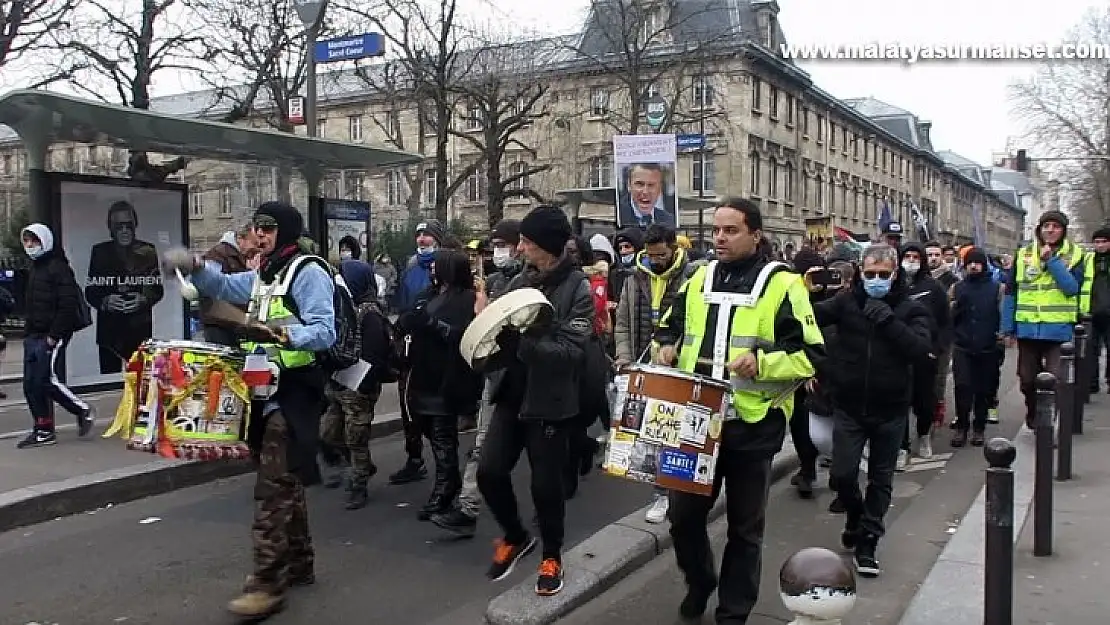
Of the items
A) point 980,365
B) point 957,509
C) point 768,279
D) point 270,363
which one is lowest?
point 957,509

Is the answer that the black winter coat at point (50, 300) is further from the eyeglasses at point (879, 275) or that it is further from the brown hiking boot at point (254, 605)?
the eyeglasses at point (879, 275)

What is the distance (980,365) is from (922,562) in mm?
3920

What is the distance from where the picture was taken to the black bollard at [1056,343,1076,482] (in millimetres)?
6676

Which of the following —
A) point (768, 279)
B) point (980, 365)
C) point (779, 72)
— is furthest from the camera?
point (779, 72)

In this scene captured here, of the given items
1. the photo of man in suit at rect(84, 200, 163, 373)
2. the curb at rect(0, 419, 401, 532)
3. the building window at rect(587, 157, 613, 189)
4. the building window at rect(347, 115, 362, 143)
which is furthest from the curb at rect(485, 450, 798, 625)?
the building window at rect(347, 115, 362, 143)

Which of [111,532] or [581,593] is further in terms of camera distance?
[111,532]

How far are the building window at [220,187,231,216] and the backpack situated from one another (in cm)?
656

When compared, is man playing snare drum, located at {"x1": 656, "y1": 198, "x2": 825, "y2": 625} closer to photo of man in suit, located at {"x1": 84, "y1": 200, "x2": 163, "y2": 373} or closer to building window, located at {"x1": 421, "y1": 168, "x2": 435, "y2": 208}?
photo of man in suit, located at {"x1": 84, "y1": 200, "x2": 163, "y2": 373}

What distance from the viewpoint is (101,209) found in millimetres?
9391

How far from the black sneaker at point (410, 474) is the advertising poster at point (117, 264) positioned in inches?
144

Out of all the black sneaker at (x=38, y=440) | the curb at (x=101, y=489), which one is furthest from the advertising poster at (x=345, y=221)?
the curb at (x=101, y=489)

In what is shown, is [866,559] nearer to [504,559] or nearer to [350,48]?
[504,559]

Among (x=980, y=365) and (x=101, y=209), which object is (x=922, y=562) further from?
(x=101, y=209)

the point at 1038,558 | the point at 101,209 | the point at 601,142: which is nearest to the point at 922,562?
the point at 1038,558
